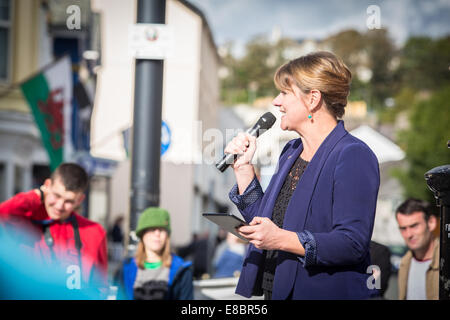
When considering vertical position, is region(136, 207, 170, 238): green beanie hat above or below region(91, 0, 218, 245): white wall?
below

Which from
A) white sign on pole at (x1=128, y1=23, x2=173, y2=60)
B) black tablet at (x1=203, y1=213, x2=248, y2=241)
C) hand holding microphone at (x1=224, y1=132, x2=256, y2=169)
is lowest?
black tablet at (x1=203, y1=213, x2=248, y2=241)

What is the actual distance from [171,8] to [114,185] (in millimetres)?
6623

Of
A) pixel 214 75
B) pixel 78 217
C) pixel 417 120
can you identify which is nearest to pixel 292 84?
pixel 78 217

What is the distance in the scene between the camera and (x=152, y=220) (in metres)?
4.18

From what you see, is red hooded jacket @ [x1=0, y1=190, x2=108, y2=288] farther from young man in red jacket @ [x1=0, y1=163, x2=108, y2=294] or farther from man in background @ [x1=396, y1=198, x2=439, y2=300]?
man in background @ [x1=396, y1=198, x2=439, y2=300]

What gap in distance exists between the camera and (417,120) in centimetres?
3700

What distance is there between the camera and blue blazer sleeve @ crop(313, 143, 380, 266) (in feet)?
7.04

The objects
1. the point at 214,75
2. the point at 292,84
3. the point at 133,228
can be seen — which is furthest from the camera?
the point at 214,75

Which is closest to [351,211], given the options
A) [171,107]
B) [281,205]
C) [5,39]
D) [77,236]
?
[281,205]

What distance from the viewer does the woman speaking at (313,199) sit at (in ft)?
7.10

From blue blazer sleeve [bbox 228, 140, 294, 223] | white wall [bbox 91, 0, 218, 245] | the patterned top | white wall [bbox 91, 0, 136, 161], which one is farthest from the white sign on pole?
white wall [bbox 91, 0, 136, 161]

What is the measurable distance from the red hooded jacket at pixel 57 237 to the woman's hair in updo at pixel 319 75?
1.78 meters

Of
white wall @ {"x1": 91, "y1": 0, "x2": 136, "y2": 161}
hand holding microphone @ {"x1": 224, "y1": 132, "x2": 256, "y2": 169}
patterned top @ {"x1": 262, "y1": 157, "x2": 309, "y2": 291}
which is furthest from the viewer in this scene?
white wall @ {"x1": 91, "y1": 0, "x2": 136, "y2": 161}
